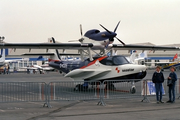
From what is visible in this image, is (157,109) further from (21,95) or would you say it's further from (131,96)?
(21,95)

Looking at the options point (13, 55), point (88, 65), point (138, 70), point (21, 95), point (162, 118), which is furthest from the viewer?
point (13, 55)

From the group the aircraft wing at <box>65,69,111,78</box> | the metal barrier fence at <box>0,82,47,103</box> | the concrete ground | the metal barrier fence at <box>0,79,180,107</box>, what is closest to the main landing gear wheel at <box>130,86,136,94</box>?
the metal barrier fence at <box>0,79,180,107</box>

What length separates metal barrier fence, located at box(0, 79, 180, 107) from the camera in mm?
13185

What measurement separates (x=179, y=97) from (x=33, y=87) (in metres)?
7.19

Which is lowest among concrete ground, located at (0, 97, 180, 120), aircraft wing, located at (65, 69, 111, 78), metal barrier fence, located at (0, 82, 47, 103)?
concrete ground, located at (0, 97, 180, 120)

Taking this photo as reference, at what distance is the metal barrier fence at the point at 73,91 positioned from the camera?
1319 centimetres

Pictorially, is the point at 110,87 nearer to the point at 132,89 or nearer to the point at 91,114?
the point at 132,89

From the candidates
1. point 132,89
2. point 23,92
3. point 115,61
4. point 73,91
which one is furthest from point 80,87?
point 115,61

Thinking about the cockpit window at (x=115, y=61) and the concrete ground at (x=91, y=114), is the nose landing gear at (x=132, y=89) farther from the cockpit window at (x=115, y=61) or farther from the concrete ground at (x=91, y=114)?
the cockpit window at (x=115, y=61)

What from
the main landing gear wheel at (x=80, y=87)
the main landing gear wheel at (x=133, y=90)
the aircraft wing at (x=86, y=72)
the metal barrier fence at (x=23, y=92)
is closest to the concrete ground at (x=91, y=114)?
the metal barrier fence at (x=23, y=92)

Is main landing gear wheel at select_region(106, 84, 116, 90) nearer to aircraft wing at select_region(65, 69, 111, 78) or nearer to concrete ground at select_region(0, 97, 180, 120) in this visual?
concrete ground at select_region(0, 97, 180, 120)

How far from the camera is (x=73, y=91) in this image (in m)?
13.7

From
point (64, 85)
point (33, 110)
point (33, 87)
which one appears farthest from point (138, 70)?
point (33, 110)

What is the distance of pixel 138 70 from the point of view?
17859 mm
